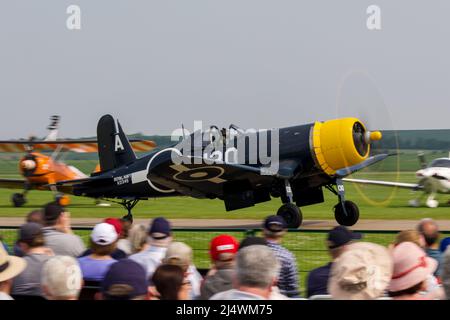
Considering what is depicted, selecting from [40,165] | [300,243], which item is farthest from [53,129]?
[300,243]

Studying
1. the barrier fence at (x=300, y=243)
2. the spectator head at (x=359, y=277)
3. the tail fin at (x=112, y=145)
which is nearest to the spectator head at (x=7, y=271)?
the spectator head at (x=359, y=277)

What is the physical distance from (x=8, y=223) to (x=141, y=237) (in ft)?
49.2

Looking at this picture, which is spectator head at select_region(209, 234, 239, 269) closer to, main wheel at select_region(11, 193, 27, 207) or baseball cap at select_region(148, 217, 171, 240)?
baseball cap at select_region(148, 217, 171, 240)

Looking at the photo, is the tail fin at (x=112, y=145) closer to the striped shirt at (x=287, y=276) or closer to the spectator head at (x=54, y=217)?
the spectator head at (x=54, y=217)

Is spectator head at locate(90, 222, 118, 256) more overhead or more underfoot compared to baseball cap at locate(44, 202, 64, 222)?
more overhead

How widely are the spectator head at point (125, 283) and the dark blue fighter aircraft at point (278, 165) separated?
12381 mm

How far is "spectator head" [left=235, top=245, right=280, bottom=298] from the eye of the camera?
3.69 meters

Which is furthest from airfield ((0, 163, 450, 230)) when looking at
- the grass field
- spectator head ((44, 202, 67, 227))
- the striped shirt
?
the striped shirt

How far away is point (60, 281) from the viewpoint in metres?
4.18

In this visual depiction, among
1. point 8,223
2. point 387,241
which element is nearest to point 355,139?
point 387,241

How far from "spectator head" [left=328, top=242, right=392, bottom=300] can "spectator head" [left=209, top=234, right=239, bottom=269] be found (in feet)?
6.34

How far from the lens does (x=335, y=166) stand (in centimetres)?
1719

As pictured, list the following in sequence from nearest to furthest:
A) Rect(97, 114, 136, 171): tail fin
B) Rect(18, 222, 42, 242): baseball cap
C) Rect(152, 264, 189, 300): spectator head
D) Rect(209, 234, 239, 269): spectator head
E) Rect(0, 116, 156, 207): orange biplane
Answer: Rect(152, 264, 189, 300): spectator head, Rect(209, 234, 239, 269): spectator head, Rect(18, 222, 42, 242): baseball cap, Rect(97, 114, 136, 171): tail fin, Rect(0, 116, 156, 207): orange biplane
